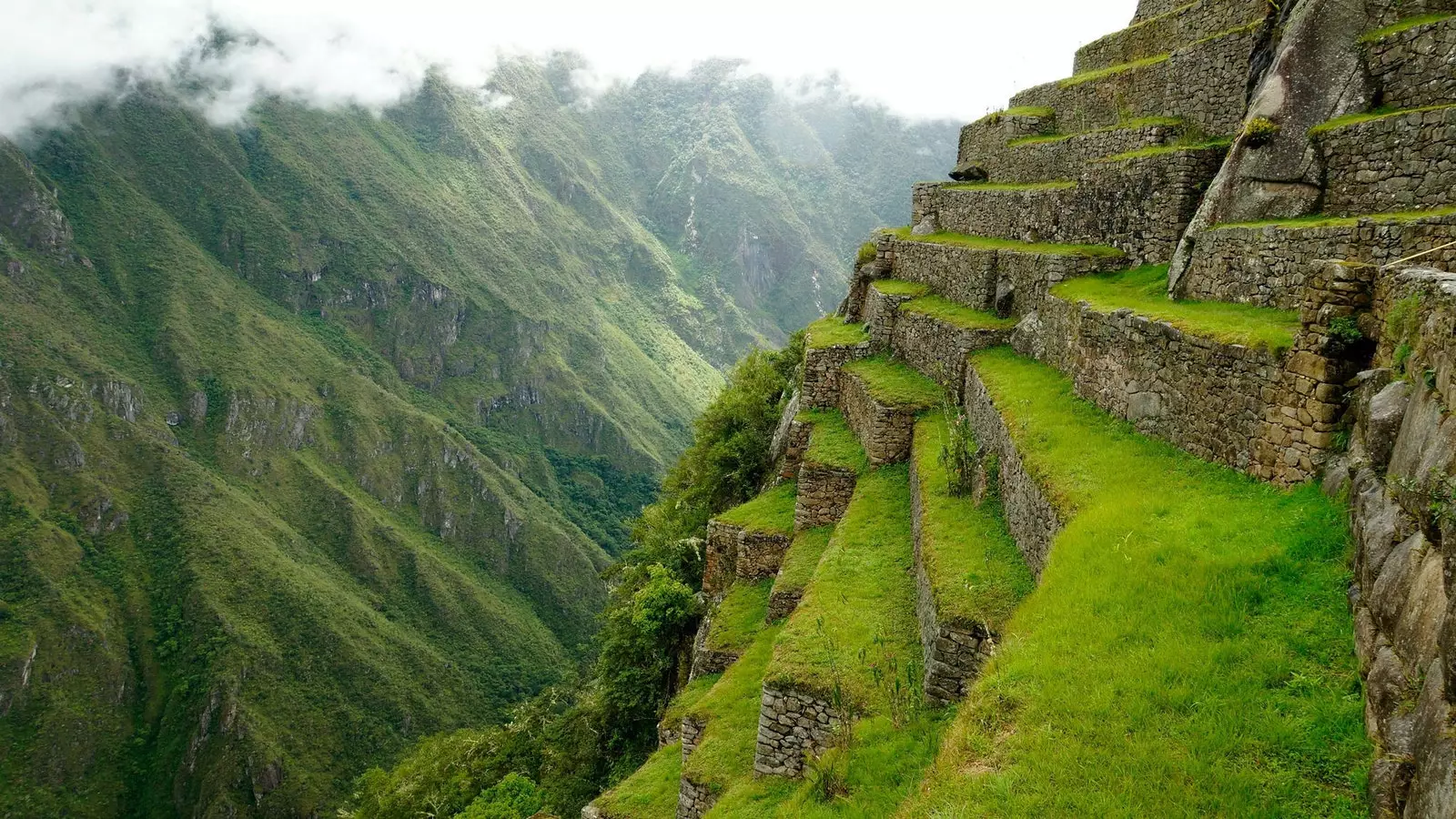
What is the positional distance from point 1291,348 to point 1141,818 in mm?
4821

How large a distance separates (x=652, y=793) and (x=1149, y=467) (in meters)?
9.39

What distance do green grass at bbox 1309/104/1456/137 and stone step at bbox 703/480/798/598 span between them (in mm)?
11556

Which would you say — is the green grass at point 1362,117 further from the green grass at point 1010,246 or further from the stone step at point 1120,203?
the green grass at point 1010,246

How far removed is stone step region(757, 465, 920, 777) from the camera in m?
10.4

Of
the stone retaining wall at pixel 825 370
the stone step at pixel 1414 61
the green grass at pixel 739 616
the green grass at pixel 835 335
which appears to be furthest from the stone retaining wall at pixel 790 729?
the green grass at pixel 835 335

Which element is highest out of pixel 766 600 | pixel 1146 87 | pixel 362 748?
pixel 1146 87

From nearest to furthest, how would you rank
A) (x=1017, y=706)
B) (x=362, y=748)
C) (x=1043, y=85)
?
(x=1017, y=706), (x=1043, y=85), (x=362, y=748)

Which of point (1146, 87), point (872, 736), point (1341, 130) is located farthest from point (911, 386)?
point (872, 736)

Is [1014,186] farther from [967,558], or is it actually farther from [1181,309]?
[967,558]

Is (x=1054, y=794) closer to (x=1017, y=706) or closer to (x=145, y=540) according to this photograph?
(x=1017, y=706)

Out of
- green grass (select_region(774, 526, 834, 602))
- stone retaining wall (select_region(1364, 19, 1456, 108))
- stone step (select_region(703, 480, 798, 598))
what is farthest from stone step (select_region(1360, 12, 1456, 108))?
stone step (select_region(703, 480, 798, 598))

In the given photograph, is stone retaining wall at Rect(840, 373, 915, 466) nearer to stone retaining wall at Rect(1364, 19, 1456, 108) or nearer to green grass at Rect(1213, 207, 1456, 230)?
green grass at Rect(1213, 207, 1456, 230)

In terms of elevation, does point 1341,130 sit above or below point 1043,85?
below

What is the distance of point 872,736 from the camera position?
9.18 metres
